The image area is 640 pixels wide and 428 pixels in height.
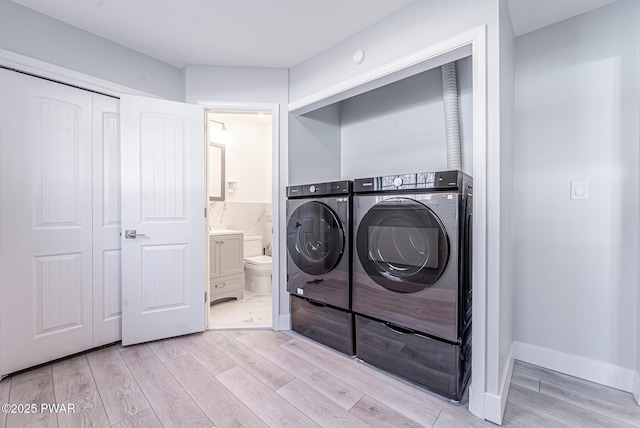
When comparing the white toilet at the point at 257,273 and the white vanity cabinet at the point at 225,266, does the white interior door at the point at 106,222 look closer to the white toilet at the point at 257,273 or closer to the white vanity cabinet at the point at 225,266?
the white vanity cabinet at the point at 225,266

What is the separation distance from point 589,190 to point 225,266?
3299 millimetres

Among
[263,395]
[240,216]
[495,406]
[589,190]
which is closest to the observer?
[495,406]

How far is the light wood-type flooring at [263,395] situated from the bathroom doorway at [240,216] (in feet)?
2.68

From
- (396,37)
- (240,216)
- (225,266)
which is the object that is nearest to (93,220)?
(225,266)

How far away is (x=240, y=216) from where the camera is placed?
4.22m

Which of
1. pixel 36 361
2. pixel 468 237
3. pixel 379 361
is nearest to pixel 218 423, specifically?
pixel 379 361

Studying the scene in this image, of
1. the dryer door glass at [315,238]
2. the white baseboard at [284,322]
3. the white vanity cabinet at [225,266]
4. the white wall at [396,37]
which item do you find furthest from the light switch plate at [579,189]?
the white vanity cabinet at [225,266]

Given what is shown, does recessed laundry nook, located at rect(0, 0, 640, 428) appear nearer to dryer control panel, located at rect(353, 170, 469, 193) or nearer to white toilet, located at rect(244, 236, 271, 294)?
dryer control panel, located at rect(353, 170, 469, 193)

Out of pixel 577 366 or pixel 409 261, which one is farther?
pixel 577 366

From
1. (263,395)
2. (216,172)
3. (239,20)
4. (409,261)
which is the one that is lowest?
(263,395)

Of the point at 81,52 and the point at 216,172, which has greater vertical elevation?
the point at 81,52

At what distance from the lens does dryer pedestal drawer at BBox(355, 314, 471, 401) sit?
1595mm

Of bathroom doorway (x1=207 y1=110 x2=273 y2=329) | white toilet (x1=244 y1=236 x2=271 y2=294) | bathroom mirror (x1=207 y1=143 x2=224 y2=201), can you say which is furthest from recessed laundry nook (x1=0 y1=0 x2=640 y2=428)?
bathroom mirror (x1=207 y1=143 x2=224 y2=201)

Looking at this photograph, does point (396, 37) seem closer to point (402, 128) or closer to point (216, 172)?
point (402, 128)
